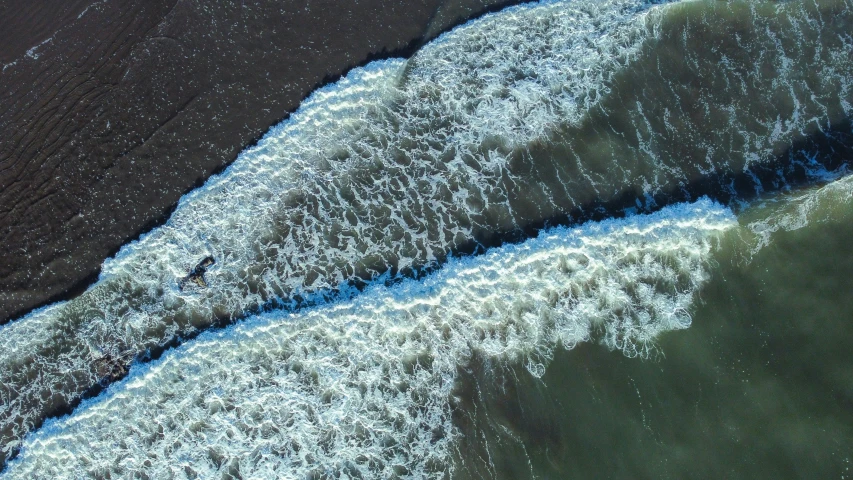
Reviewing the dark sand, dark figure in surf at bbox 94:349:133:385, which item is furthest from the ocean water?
the dark sand

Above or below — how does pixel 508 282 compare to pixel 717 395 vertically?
above

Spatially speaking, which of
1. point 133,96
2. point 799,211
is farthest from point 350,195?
point 799,211

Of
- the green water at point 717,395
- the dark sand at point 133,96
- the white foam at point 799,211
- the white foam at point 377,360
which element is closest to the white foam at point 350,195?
the dark sand at point 133,96

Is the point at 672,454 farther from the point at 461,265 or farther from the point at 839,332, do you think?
the point at 461,265

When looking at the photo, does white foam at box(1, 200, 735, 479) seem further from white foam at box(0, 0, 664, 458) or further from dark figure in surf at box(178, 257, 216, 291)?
dark figure in surf at box(178, 257, 216, 291)

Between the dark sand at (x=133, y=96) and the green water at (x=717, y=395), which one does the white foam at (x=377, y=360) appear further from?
the dark sand at (x=133, y=96)

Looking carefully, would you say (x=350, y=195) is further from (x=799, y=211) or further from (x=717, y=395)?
(x=799, y=211)
